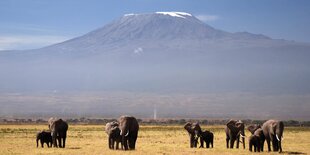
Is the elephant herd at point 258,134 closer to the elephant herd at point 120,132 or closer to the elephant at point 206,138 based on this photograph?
the elephant at point 206,138

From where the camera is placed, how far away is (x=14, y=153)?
36.4 metres

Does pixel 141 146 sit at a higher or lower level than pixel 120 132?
lower

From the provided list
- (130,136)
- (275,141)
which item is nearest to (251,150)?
(275,141)

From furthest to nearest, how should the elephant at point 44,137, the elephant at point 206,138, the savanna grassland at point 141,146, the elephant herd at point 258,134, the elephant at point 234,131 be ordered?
the elephant at point 206,138
the elephant at point 234,131
the elephant at point 44,137
the elephant herd at point 258,134
the savanna grassland at point 141,146

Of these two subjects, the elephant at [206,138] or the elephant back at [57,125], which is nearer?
the elephant back at [57,125]

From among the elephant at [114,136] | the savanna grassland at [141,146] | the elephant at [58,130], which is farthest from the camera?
the elephant at [58,130]

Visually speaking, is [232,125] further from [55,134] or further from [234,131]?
[55,134]

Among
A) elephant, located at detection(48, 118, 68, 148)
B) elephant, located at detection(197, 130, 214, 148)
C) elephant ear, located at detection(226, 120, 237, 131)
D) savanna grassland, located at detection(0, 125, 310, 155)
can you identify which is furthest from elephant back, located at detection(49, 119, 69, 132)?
elephant ear, located at detection(226, 120, 237, 131)

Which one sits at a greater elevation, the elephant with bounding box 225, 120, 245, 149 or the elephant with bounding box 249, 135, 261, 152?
the elephant with bounding box 225, 120, 245, 149

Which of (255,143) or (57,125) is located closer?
(255,143)

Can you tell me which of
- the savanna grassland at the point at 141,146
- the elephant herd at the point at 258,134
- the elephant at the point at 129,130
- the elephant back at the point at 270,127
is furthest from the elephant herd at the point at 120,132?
the elephant back at the point at 270,127

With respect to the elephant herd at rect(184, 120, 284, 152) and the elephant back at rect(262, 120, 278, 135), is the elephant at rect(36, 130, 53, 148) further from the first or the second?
Answer: the elephant back at rect(262, 120, 278, 135)

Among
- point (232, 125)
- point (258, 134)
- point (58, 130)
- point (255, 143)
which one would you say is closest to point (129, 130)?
point (58, 130)

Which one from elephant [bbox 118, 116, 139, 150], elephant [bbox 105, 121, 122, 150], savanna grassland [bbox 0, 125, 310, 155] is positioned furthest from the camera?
elephant [bbox 105, 121, 122, 150]
